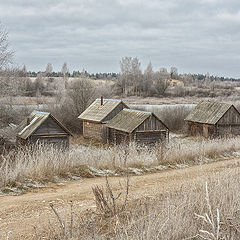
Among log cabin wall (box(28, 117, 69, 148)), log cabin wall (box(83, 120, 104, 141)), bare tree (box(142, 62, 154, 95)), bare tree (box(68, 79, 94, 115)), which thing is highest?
bare tree (box(142, 62, 154, 95))

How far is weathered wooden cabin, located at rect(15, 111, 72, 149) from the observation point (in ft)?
66.4

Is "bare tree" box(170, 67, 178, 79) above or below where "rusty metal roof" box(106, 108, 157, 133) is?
above

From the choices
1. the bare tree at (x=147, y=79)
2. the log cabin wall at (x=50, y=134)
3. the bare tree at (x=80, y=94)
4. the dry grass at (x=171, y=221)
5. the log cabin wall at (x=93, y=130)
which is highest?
the bare tree at (x=147, y=79)

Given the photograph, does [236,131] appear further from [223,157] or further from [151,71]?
[151,71]

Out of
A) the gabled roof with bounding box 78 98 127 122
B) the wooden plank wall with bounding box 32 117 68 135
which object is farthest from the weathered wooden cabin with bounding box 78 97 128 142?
the wooden plank wall with bounding box 32 117 68 135

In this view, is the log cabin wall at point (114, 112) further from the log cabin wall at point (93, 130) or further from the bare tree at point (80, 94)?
the bare tree at point (80, 94)

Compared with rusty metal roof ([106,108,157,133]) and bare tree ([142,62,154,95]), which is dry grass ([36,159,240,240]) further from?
bare tree ([142,62,154,95])

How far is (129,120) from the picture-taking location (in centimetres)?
2494

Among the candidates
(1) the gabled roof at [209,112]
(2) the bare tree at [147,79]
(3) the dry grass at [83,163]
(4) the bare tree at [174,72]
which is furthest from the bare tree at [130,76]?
(3) the dry grass at [83,163]

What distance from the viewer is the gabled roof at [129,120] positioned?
924 inches

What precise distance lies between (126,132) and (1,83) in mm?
8947

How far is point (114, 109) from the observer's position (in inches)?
1160

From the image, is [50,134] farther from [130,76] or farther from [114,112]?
[130,76]

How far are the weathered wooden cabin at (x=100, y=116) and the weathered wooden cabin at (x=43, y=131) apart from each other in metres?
8.36
